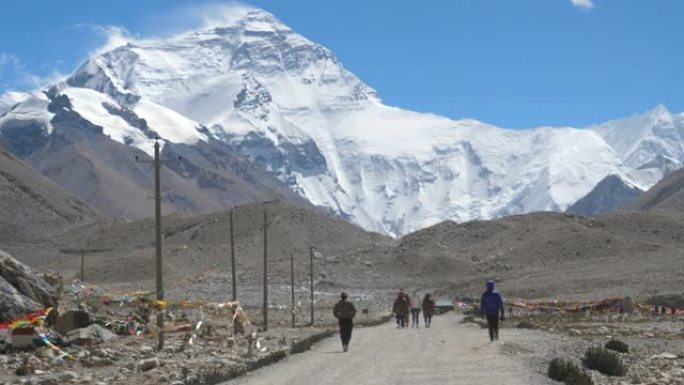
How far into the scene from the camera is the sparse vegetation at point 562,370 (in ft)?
66.5

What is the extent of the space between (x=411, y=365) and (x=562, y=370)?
3.60 metres

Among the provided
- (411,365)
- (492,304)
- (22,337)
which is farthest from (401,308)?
(411,365)

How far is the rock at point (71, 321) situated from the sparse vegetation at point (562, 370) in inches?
613

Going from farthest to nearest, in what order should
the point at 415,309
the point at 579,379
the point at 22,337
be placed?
the point at 415,309
the point at 22,337
the point at 579,379

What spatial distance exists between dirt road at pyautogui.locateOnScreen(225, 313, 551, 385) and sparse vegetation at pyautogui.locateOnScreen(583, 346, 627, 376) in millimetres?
1378

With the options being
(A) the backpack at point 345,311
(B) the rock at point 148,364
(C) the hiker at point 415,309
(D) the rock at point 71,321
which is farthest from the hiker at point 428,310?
(B) the rock at point 148,364

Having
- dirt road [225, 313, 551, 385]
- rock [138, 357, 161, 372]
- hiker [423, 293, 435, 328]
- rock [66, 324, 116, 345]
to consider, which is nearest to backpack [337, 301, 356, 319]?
dirt road [225, 313, 551, 385]

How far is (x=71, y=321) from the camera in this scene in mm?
32125

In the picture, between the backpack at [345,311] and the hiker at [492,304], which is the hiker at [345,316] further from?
the hiker at [492,304]

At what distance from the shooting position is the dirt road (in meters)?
20.3

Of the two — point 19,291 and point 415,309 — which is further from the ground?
point 19,291

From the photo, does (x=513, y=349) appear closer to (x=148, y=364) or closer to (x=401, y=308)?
(x=148, y=364)

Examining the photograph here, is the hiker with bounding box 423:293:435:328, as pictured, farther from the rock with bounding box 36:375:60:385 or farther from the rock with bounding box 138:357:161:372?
the rock with bounding box 36:375:60:385

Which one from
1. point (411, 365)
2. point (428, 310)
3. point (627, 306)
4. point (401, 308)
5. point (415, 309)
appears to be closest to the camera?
point (411, 365)
